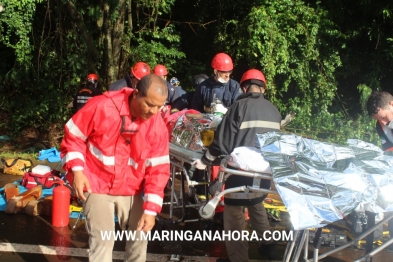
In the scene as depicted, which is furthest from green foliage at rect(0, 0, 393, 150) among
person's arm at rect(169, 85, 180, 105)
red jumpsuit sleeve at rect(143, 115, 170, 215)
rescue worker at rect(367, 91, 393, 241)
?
red jumpsuit sleeve at rect(143, 115, 170, 215)

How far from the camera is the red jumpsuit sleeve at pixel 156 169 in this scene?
349 centimetres

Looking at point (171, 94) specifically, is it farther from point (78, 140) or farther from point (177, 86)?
point (78, 140)

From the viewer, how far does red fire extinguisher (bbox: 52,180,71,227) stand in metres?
5.66

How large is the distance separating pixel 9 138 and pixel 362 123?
7717mm

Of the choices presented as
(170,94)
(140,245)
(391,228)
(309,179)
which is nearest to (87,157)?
(140,245)

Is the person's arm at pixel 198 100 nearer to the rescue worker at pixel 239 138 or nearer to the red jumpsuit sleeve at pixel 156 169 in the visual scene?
the rescue worker at pixel 239 138

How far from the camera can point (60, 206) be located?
570 cm

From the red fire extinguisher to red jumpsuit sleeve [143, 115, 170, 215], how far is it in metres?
2.39

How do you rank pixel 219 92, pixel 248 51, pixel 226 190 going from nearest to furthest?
pixel 226 190 < pixel 219 92 < pixel 248 51

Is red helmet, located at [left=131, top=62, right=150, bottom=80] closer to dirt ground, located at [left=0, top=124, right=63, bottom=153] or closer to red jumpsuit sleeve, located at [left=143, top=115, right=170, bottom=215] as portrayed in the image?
red jumpsuit sleeve, located at [left=143, top=115, right=170, bottom=215]

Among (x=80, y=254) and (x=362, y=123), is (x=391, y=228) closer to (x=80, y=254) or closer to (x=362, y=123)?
(x=80, y=254)

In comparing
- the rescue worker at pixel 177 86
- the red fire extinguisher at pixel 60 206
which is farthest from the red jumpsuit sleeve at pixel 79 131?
the rescue worker at pixel 177 86

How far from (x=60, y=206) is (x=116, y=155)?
2.51 metres

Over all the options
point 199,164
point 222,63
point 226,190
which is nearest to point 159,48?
point 222,63
